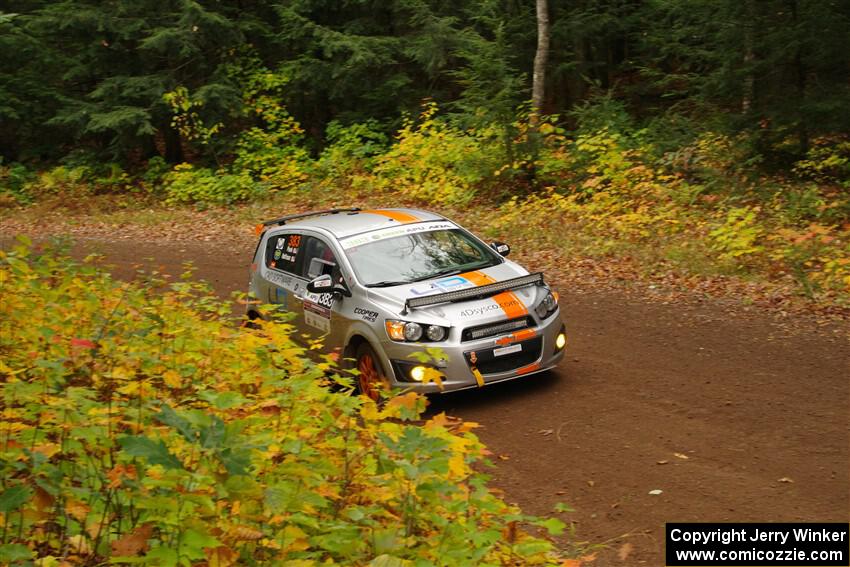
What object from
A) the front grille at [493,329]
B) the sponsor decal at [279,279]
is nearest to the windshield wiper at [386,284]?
the front grille at [493,329]

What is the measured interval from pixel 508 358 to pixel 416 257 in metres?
1.72

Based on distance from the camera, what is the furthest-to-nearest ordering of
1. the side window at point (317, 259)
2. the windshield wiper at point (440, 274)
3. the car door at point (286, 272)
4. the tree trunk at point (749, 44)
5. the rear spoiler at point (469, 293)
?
the tree trunk at point (749, 44) < the car door at point (286, 272) < the side window at point (317, 259) < the windshield wiper at point (440, 274) < the rear spoiler at point (469, 293)

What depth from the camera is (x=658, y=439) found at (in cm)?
757

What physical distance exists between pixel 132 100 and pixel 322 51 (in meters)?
5.96

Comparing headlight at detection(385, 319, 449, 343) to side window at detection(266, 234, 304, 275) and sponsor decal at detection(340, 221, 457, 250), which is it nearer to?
sponsor decal at detection(340, 221, 457, 250)

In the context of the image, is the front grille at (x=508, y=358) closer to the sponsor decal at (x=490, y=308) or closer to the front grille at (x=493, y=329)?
the front grille at (x=493, y=329)

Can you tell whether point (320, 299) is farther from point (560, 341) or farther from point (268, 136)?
point (268, 136)

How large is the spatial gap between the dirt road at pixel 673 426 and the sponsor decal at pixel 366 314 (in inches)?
46.0

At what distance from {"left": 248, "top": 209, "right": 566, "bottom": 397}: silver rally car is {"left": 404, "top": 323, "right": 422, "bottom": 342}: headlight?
10mm

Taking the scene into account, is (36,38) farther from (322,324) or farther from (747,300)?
(747,300)

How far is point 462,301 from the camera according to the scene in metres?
8.73

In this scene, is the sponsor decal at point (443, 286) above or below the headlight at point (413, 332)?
above

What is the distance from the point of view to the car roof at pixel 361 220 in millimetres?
10039

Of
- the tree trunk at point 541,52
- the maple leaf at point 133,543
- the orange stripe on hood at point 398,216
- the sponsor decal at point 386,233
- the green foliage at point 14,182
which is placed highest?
the tree trunk at point 541,52
